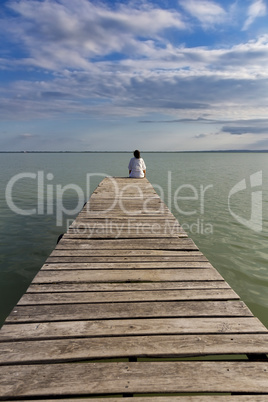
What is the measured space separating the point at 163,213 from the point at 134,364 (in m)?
5.02

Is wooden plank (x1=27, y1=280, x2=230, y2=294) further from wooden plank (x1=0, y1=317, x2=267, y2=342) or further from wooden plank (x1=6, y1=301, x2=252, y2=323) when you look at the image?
wooden plank (x1=0, y1=317, x2=267, y2=342)

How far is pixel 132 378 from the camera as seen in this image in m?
1.82

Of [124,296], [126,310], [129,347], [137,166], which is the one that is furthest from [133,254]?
[137,166]

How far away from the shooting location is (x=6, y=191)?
16.4 m

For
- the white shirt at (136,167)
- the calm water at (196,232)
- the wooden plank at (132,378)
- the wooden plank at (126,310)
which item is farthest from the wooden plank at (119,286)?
the white shirt at (136,167)

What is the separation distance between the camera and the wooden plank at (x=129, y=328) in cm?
222

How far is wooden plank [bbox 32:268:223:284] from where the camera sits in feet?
10.5

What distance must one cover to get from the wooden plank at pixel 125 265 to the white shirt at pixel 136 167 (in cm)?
930

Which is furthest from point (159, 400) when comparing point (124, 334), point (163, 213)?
point (163, 213)

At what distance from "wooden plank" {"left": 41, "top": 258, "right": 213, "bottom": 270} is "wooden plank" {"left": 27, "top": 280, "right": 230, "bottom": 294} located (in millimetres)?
442

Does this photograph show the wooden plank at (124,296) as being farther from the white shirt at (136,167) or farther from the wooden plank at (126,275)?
the white shirt at (136,167)

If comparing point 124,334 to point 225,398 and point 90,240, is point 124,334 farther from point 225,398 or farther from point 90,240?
point 90,240

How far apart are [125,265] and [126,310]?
1.07 metres

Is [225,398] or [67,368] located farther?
[67,368]
